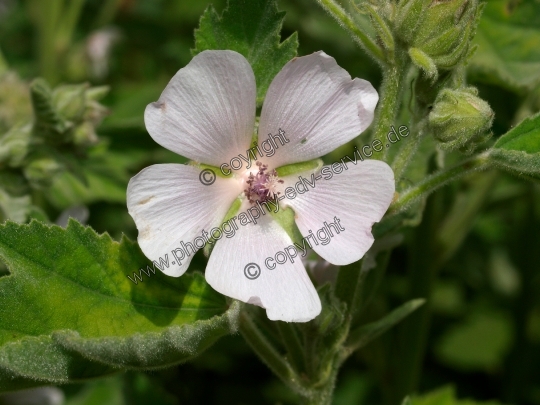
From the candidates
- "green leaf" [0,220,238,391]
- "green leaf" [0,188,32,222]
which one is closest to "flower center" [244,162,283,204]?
"green leaf" [0,220,238,391]

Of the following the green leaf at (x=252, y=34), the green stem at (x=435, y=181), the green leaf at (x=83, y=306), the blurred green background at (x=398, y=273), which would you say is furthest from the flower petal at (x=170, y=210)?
the blurred green background at (x=398, y=273)

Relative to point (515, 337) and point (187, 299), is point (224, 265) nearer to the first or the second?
point (187, 299)

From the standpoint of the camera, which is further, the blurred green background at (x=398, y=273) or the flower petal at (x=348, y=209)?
the blurred green background at (x=398, y=273)

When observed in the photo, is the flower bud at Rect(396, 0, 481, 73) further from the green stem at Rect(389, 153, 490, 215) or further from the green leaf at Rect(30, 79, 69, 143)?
the green leaf at Rect(30, 79, 69, 143)

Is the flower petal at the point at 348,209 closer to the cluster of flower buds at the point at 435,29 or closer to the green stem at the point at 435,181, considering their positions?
the green stem at the point at 435,181

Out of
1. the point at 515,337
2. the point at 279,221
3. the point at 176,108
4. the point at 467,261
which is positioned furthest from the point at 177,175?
the point at 467,261

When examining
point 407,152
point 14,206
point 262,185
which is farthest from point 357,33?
point 14,206
